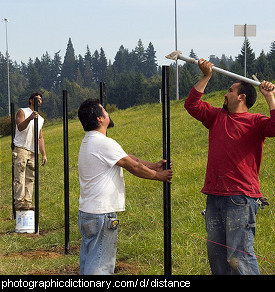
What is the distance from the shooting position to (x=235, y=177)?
3.76 metres

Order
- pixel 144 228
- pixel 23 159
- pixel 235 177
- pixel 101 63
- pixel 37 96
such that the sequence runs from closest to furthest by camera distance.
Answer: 1. pixel 235 177
2. pixel 144 228
3. pixel 37 96
4. pixel 23 159
5. pixel 101 63

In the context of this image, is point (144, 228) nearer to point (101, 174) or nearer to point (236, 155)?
point (101, 174)

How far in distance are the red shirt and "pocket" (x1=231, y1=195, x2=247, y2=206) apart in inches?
1.4

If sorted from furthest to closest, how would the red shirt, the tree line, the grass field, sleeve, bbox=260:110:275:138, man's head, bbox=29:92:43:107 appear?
the tree line
man's head, bbox=29:92:43:107
the grass field
the red shirt
sleeve, bbox=260:110:275:138

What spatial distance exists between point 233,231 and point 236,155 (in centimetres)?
56

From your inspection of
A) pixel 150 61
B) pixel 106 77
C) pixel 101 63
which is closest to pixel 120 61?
pixel 101 63

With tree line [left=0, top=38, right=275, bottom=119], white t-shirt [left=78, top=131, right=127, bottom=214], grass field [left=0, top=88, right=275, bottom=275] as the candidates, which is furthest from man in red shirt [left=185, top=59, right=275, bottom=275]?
tree line [left=0, top=38, right=275, bottom=119]

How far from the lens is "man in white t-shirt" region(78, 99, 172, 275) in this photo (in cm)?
378

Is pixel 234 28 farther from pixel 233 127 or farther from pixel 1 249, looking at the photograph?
pixel 233 127

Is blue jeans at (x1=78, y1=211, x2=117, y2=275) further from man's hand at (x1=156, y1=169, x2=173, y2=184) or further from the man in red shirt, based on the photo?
the man in red shirt

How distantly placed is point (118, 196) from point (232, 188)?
855mm

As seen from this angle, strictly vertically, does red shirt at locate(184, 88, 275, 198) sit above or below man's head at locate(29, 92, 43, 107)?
below

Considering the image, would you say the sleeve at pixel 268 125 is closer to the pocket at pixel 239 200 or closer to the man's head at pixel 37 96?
the pocket at pixel 239 200

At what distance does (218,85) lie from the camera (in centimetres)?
8112
